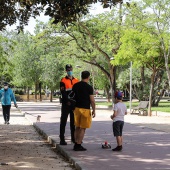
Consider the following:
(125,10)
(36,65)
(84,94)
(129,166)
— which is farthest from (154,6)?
(36,65)

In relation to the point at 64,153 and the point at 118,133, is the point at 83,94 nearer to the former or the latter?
the point at 118,133

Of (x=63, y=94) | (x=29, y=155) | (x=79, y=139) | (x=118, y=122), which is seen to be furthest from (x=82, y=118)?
(x=29, y=155)

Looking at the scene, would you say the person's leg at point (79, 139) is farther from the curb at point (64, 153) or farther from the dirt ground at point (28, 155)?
the dirt ground at point (28, 155)

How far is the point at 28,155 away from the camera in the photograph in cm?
977

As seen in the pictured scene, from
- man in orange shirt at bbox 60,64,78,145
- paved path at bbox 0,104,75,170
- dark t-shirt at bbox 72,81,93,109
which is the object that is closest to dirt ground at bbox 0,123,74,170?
paved path at bbox 0,104,75,170

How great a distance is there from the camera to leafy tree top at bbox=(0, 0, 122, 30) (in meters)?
10.4

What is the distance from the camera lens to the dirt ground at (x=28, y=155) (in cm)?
831

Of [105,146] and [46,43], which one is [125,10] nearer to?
[46,43]

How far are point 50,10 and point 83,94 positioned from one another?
7.75 ft

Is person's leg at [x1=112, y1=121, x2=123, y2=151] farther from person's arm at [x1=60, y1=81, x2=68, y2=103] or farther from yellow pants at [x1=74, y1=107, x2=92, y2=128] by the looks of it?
person's arm at [x1=60, y1=81, x2=68, y2=103]

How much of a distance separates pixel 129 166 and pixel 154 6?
1816cm

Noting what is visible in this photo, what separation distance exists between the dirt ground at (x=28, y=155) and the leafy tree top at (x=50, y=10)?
3281 mm

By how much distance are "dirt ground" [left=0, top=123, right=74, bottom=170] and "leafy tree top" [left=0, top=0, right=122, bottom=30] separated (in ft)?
10.8

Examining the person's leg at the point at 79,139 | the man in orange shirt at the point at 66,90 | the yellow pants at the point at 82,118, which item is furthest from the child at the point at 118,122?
the man in orange shirt at the point at 66,90
